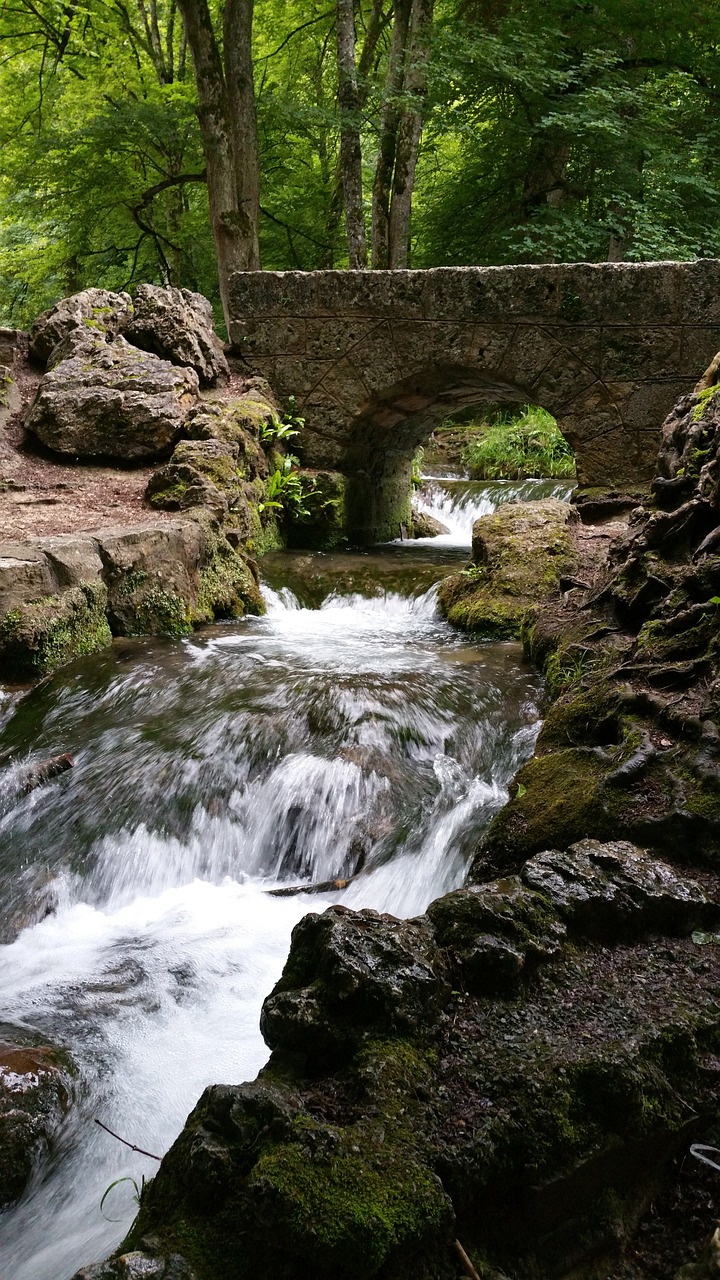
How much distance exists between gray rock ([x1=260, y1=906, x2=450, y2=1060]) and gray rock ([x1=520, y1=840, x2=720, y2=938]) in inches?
15.6

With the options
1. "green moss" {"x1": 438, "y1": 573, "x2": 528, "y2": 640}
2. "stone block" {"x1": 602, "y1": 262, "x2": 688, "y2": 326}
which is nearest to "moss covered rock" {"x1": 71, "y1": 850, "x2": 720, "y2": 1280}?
"green moss" {"x1": 438, "y1": 573, "x2": 528, "y2": 640}

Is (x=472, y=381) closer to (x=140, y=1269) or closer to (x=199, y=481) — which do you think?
(x=199, y=481)

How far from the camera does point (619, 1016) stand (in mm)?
2051

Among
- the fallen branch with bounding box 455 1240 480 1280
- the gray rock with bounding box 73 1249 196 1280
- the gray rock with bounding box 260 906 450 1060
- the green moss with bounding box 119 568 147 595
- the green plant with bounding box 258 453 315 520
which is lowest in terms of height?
the fallen branch with bounding box 455 1240 480 1280

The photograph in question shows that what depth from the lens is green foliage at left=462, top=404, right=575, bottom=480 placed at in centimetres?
1377

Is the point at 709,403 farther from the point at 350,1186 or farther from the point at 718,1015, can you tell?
the point at 350,1186

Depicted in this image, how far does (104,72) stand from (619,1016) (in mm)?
16511

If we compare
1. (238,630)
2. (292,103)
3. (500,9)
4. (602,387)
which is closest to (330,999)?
(238,630)

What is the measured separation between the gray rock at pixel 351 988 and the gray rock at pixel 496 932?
0.08m

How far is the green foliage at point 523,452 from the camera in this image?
45.2 feet

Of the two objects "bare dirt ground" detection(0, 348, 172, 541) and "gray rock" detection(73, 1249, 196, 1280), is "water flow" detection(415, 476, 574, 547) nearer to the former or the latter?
"bare dirt ground" detection(0, 348, 172, 541)

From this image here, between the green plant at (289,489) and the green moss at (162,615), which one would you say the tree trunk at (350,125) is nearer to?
the green plant at (289,489)

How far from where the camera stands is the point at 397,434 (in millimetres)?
10992

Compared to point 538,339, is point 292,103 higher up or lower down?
higher up
